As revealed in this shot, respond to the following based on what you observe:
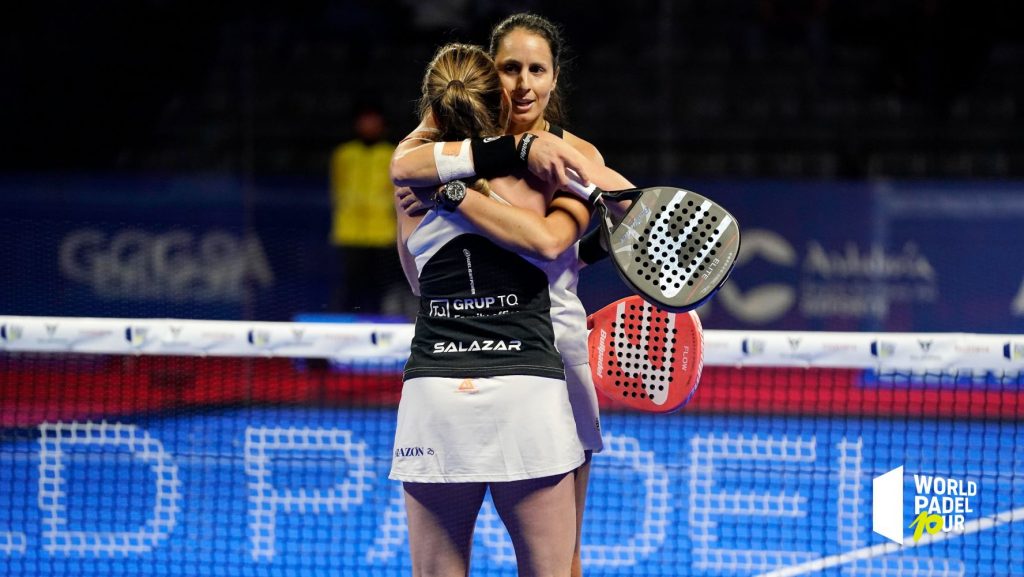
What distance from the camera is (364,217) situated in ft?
30.4

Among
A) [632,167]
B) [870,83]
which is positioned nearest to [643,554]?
[632,167]

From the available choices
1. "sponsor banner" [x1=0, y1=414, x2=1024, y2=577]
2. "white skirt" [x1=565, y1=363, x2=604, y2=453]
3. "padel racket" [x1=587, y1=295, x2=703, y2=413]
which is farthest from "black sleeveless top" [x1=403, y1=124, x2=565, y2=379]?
"sponsor banner" [x1=0, y1=414, x2=1024, y2=577]

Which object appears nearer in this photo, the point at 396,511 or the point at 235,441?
the point at 396,511

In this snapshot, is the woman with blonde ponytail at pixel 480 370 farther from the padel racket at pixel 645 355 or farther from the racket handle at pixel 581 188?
the padel racket at pixel 645 355

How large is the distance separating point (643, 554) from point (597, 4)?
→ 763 cm

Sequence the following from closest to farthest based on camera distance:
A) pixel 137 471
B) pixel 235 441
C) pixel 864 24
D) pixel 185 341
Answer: pixel 185 341 → pixel 137 471 → pixel 235 441 → pixel 864 24

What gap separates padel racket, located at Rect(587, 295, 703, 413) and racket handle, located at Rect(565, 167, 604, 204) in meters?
0.78

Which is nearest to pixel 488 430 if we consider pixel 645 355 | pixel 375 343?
pixel 645 355

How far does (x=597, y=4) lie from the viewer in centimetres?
1160

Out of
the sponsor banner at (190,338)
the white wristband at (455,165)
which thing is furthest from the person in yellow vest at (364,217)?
the white wristband at (455,165)

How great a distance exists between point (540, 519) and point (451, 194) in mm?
713

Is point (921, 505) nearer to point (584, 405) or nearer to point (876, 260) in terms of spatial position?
point (584, 405)

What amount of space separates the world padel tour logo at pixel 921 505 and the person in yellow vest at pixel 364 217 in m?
4.85

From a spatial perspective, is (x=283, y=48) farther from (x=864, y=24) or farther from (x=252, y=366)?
(x=864, y=24)
